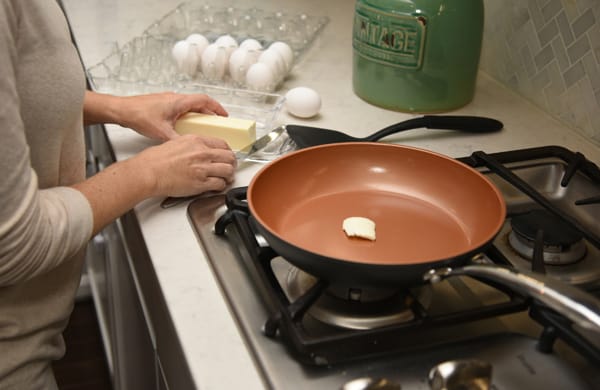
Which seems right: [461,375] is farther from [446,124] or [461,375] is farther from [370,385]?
[446,124]

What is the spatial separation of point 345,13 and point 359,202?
890 mm

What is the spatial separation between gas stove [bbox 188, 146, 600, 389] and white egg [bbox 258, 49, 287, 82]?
0.44 metres

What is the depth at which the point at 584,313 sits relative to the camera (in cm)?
51

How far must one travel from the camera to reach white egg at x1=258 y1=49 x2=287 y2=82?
1.21m

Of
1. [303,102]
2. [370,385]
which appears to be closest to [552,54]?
[303,102]

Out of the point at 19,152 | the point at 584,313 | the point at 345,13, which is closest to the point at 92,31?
the point at 345,13

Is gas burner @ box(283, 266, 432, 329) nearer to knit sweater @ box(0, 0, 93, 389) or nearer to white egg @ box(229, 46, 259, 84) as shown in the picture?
knit sweater @ box(0, 0, 93, 389)

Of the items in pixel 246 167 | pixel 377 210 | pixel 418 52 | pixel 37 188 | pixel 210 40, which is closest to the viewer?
pixel 37 188

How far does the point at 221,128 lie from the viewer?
3.30 ft

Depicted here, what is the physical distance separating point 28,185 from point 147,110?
395mm

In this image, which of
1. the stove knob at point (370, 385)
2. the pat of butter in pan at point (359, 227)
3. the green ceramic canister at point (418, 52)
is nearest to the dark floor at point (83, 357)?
the green ceramic canister at point (418, 52)

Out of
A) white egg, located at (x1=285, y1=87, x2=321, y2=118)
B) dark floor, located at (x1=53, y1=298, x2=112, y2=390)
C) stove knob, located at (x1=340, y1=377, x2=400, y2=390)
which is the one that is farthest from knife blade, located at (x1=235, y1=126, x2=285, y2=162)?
dark floor, located at (x1=53, y1=298, x2=112, y2=390)

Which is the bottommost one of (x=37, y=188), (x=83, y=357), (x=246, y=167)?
(x=83, y=357)

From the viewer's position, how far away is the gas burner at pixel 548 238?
0.78m
